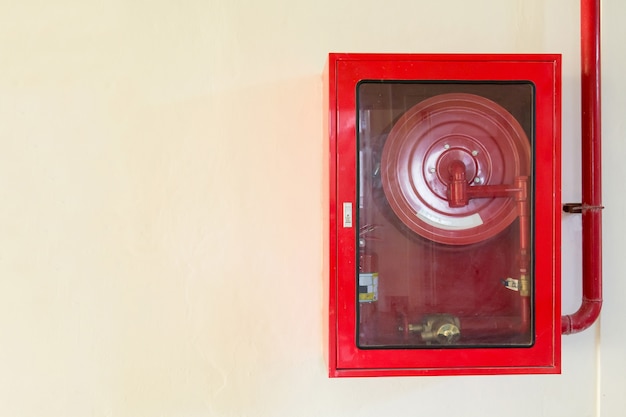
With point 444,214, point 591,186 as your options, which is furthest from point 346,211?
point 591,186

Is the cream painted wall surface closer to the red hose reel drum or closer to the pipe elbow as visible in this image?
the pipe elbow

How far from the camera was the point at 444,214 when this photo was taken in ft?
3.65

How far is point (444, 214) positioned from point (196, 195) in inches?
23.4

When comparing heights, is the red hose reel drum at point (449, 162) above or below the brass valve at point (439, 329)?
above

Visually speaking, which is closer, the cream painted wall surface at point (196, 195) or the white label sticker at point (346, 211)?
the white label sticker at point (346, 211)

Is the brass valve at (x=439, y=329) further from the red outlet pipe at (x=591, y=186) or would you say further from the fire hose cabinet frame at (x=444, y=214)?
the red outlet pipe at (x=591, y=186)

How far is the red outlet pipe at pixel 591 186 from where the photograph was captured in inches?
46.8

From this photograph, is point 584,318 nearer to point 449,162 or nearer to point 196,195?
point 449,162

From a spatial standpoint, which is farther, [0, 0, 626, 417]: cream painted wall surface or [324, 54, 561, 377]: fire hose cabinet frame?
[0, 0, 626, 417]: cream painted wall surface

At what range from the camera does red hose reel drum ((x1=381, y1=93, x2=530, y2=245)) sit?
43.1 inches

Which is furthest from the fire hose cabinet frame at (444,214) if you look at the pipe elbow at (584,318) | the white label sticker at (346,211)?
the pipe elbow at (584,318)

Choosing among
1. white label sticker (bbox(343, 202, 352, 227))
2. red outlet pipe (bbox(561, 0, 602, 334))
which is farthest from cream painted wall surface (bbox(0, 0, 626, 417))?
white label sticker (bbox(343, 202, 352, 227))

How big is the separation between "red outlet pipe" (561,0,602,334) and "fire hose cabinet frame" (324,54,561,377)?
19 cm

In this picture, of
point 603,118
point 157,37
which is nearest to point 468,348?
point 603,118
